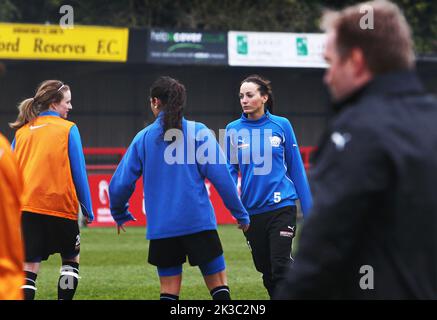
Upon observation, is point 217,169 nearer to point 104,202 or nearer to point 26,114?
point 26,114

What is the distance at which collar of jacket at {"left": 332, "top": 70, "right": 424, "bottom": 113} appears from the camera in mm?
3072

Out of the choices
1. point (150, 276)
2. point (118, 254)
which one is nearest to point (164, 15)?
point (118, 254)

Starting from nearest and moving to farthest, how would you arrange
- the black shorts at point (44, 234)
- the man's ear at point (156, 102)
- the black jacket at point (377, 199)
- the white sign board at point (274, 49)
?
the black jacket at point (377, 199) < the man's ear at point (156, 102) < the black shorts at point (44, 234) < the white sign board at point (274, 49)

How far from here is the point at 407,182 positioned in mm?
2918

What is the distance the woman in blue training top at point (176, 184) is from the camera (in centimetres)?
712

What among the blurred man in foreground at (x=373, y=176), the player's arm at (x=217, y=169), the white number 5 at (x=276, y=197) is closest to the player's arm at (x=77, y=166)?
the player's arm at (x=217, y=169)

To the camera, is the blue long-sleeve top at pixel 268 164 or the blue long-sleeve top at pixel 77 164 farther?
the blue long-sleeve top at pixel 268 164

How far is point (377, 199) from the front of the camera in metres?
2.92

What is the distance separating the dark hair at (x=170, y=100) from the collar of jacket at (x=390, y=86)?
4130 mm

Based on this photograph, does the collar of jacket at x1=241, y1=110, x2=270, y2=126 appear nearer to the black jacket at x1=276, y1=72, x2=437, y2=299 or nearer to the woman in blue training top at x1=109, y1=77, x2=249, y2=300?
the woman in blue training top at x1=109, y1=77, x2=249, y2=300

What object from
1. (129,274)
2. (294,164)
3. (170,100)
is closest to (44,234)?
(170,100)

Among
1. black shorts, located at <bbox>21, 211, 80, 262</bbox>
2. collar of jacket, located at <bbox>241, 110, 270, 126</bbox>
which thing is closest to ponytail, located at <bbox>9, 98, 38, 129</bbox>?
black shorts, located at <bbox>21, 211, 80, 262</bbox>

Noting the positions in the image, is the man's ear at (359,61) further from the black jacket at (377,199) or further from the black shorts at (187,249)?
the black shorts at (187,249)

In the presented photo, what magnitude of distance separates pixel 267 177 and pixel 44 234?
1.88m
